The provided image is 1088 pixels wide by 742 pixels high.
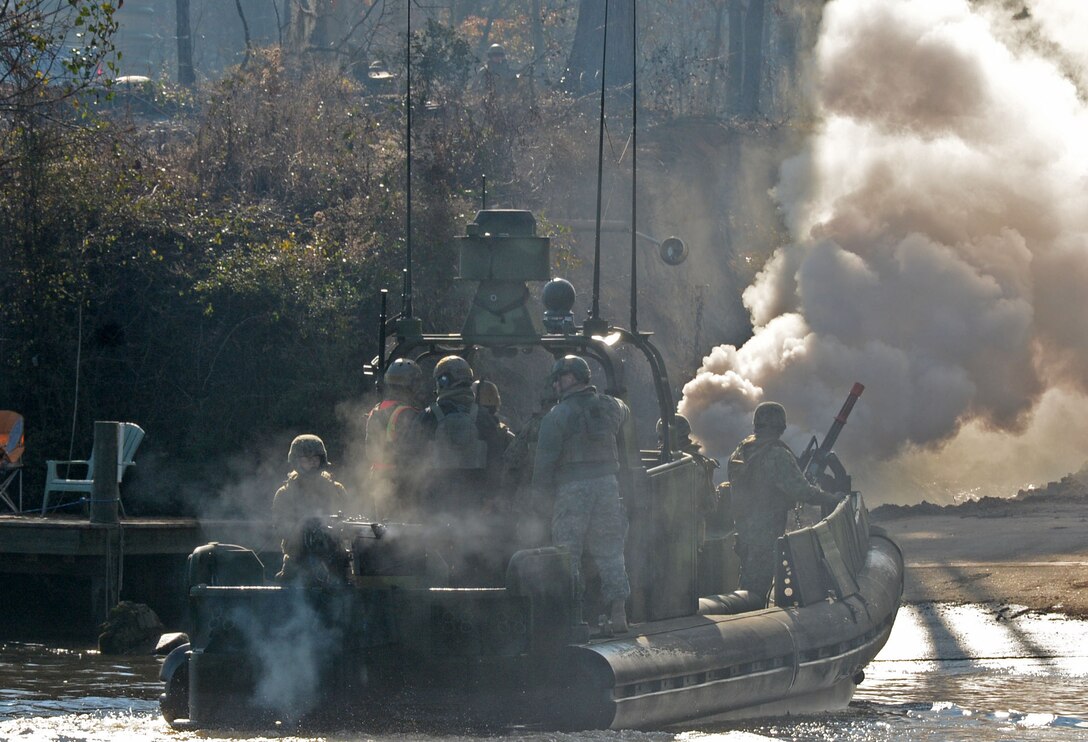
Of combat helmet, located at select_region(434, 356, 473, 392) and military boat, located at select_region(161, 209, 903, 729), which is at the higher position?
combat helmet, located at select_region(434, 356, 473, 392)

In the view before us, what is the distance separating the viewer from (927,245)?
77.6 ft

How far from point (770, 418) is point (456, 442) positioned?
269 cm

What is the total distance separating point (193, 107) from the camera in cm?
3012

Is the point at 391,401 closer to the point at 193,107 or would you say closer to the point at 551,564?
the point at 551,564

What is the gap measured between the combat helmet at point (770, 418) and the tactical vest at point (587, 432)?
2449 millimetres

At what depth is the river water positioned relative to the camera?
951 cm

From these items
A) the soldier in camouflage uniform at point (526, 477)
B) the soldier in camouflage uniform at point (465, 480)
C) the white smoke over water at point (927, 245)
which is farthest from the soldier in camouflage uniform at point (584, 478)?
the white smoke over water at point (927, 245)

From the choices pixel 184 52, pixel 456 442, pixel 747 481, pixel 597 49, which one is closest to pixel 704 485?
pixel 747 481

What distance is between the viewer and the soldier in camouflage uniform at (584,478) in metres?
9.55

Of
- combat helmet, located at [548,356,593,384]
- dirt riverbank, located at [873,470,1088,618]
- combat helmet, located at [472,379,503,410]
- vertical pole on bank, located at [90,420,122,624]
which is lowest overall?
dirt riverbank, located at [873,470,1088,618]

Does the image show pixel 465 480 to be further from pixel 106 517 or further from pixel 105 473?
pixel 106 517

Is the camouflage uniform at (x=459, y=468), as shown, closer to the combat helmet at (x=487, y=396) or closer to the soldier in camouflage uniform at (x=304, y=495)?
the combat helmet at (x=487, y=396)

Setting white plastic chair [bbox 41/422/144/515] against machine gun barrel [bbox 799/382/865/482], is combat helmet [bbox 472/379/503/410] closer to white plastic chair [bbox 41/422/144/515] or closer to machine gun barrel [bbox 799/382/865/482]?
machine gun barrel [bbox 799/382/865/482]

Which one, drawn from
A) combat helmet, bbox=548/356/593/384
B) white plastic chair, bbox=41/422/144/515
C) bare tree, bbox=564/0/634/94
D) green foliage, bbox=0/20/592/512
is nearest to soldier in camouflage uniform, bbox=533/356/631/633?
combat helmet, bbox=548/356/593/384
